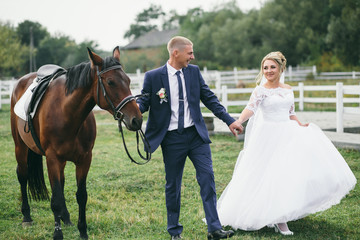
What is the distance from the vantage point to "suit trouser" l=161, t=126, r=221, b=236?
412 cm

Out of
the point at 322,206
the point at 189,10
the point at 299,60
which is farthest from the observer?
the point at 189,10

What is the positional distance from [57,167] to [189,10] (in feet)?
306

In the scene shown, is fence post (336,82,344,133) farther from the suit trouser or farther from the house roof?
the house roof

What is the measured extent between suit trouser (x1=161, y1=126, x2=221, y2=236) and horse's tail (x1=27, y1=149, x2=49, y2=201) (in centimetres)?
232

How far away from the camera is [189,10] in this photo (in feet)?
308

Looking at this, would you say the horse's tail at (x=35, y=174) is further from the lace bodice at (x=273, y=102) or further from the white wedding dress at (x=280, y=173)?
→ the lace bodice at (x=273, y=102)

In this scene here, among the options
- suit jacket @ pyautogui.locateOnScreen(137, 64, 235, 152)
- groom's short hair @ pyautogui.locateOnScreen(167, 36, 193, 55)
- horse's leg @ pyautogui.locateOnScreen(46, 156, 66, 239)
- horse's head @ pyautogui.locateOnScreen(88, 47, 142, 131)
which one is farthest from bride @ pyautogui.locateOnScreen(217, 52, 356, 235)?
horse's leg @ pyautogui.locateOnScreen(46, 156, 66, 239)

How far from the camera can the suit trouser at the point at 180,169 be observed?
4121mm

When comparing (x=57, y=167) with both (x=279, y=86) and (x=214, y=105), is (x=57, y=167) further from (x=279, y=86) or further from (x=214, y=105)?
(x=279, y=86)

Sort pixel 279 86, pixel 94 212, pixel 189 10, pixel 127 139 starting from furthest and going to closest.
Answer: pixel 189 10 < pixel 127 139 < pixel 94 212 < pixel 279 86

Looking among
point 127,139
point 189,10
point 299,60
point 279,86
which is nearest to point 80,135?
point 279,86

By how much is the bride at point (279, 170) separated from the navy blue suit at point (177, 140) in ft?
1.56

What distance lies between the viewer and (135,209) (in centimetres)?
556

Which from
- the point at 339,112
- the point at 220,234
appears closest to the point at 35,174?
the point at 220,234
